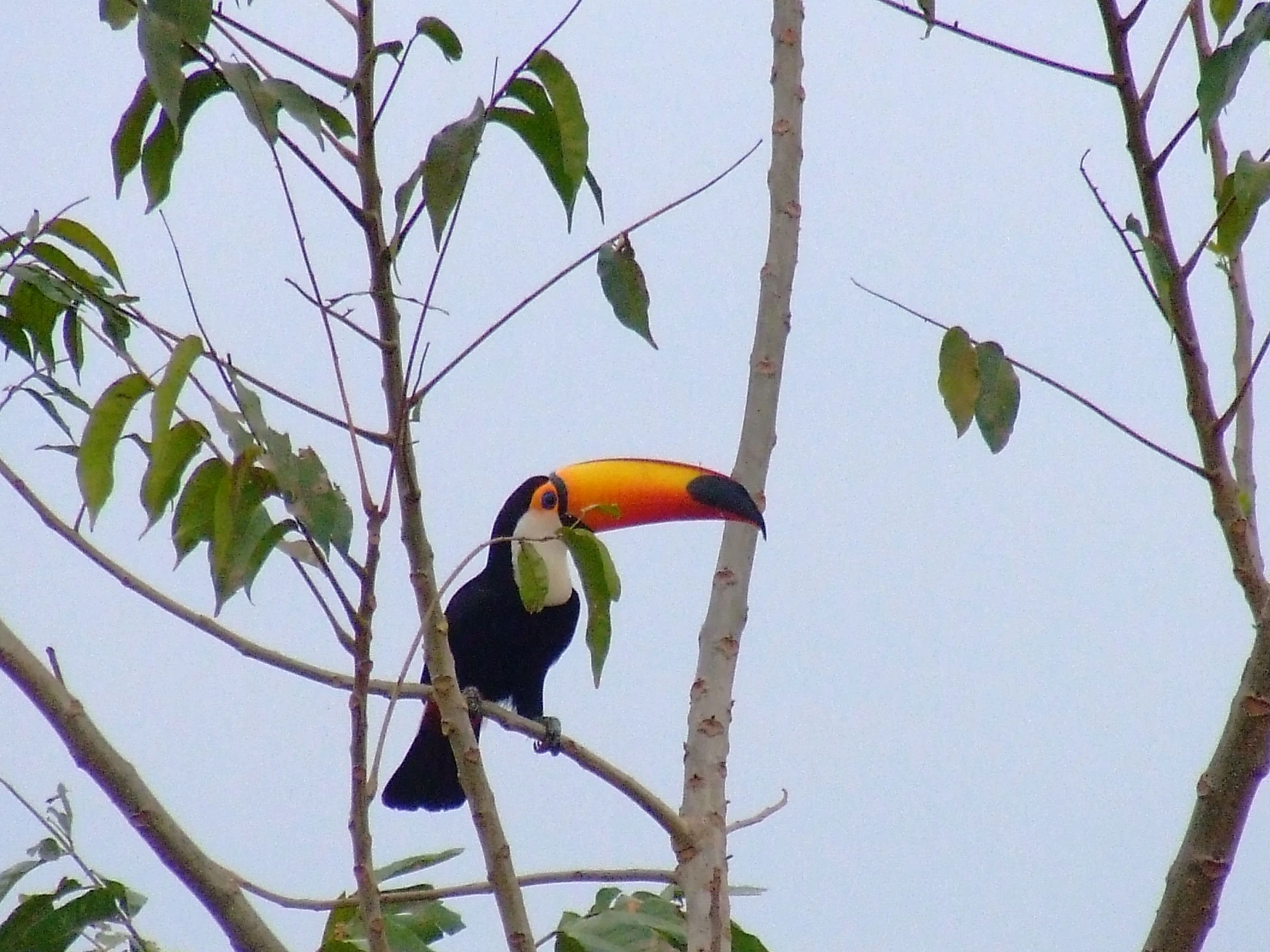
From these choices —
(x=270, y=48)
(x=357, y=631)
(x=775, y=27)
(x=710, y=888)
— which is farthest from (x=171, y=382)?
(x=775, y=27)

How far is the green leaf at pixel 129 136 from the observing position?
5.04 feet

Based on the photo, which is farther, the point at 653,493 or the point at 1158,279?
the point at 653,493

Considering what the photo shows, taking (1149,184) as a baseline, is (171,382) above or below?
below

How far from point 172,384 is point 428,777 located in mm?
2814

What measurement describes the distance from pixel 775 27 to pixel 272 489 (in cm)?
154

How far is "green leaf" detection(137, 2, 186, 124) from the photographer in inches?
49.1

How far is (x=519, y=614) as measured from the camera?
4.02 m

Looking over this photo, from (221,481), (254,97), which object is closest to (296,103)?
(254,97)

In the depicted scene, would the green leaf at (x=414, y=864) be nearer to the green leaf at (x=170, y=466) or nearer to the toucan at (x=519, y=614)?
the green leaf at (x=170, y=466)

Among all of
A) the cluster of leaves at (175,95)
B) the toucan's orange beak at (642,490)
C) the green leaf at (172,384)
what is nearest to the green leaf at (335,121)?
the cluster of leaves at (175,95)

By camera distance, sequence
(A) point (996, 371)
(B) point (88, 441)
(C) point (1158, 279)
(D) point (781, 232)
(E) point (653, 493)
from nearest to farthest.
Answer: (B) point (88, 441)
(C) point (1158, 279)
(A) point (996, 371)
(D) point (781, 232)
(E) point (653, 493)

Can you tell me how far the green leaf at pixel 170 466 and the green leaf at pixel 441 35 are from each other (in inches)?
17.6

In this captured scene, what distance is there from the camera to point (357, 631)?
4.64 feet

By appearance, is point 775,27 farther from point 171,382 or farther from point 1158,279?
point 171,382
